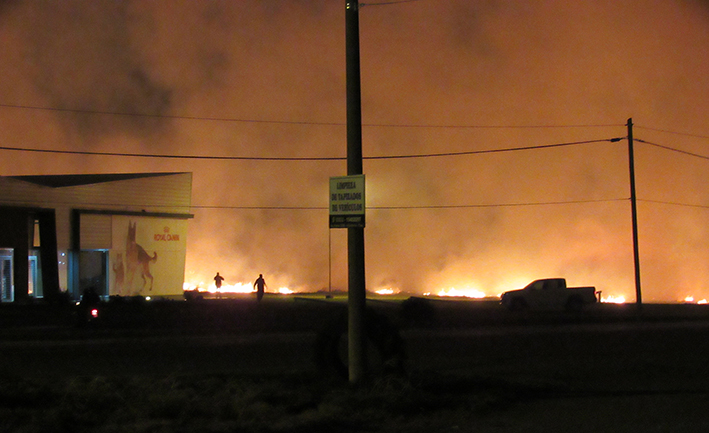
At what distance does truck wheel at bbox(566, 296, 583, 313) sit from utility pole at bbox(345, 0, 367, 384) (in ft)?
74.7

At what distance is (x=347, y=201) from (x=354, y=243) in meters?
0.63

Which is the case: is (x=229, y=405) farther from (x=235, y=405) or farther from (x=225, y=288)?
(x=225, y=288)

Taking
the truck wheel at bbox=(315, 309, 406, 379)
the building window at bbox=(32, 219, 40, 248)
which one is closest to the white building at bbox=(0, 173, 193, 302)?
the building window at bbox=(32, 219, 40, 248)

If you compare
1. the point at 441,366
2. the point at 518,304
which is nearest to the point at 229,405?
the point at 441,366

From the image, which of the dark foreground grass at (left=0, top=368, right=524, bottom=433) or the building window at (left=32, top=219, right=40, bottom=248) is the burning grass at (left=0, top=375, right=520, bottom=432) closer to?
the dark foreground grass at (left=0, top=368, right=524, bottom=433)

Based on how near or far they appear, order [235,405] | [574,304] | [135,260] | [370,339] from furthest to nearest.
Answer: [135,260], [574,304], [370,339], [235,405]

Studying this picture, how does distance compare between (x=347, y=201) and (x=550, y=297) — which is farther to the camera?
(x=550, y=297)

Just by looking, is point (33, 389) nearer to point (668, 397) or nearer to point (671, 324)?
Answer: point (668, 397)

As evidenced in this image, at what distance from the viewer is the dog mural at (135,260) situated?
124 feet

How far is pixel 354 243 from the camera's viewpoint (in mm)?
9906

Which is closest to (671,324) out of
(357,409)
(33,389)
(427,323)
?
(427,323)

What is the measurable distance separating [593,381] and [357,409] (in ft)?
16.4

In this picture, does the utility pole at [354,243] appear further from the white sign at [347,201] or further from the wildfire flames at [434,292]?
the wildfire flames at [434,292]

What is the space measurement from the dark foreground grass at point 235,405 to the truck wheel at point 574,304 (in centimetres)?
2179
